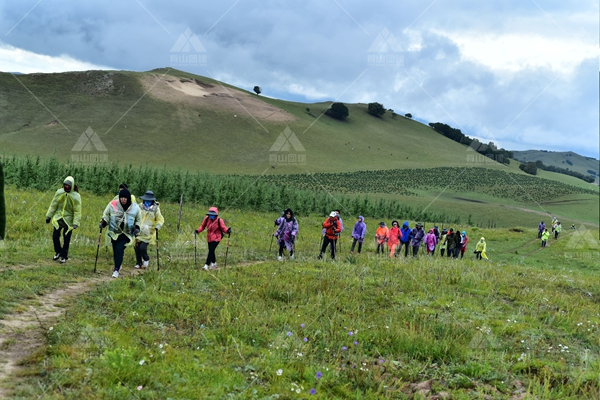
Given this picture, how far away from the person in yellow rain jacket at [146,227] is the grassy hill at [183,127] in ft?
212

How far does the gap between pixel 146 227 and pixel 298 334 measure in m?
7.09

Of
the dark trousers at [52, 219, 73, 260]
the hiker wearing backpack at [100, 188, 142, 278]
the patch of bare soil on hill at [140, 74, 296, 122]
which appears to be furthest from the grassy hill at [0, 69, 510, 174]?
the hiker wearing backpack at [100, 188, 142, 278]

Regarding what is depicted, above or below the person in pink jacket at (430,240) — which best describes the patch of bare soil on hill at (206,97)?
above

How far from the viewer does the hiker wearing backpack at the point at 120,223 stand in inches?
466

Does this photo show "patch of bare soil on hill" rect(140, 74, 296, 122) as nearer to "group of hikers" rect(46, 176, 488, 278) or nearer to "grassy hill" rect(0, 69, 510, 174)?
"grassy hill" rect(0, 69, 510, 174)

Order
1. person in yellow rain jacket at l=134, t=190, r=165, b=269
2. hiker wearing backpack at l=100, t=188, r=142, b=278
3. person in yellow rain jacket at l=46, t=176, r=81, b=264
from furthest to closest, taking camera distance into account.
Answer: person in yellow rain jacket at l=134, t=190, r=165, b=269, person in yellow rain jacket at l=46, t=176, r=81, b=264, hiker wearing backpack at l=100, t=188, r=142, b=278

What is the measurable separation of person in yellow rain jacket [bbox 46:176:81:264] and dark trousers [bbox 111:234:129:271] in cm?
160

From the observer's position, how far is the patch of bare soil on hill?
12769 centimetres

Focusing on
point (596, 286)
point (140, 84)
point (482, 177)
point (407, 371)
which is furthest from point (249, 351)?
point (140, 84)

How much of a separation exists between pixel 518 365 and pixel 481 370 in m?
0.72

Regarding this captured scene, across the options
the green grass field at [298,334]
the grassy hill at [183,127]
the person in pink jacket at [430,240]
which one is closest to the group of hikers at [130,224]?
the green grass field at [298,334]

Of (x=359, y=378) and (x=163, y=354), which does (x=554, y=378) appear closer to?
(x=359, y=378)

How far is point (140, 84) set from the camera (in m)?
129

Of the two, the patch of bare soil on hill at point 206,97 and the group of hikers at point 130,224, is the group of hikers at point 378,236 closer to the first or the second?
the group of hikers at point 130,224
